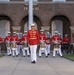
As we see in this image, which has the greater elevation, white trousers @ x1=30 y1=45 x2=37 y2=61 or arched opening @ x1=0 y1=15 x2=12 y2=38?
arched opening @ x1=0 y1=15 x2=12 y2=38

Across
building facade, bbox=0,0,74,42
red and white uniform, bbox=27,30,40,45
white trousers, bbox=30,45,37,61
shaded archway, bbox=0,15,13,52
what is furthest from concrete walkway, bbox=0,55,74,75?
shaded archway, bbox=0,15,13,52

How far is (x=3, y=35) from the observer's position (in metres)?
35.7

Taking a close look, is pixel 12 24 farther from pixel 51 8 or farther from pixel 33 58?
pixel 33 58

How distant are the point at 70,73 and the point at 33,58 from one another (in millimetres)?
5060

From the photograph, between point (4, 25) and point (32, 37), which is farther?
point (4, 25)

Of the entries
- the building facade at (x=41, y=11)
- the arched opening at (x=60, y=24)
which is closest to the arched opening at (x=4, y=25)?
the building facade at (x=41, y=11)

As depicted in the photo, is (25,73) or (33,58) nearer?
(25,73)

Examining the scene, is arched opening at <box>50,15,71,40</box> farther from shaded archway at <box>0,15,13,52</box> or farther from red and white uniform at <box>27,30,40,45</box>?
red and white uniform at <box>27,30,40,45</box>

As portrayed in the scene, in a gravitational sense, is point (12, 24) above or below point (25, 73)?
above

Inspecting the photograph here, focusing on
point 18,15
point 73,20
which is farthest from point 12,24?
point 73,20

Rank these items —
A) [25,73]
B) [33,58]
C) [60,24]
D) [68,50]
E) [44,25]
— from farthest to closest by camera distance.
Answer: [60,24] < [44,25] < [68,50] < [33,58] < [25,73]

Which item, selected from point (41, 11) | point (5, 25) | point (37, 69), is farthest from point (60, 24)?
point (37, 69)

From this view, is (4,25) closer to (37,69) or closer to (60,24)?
(60,24)

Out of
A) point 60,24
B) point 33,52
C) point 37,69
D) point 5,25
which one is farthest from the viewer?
point 60,24
